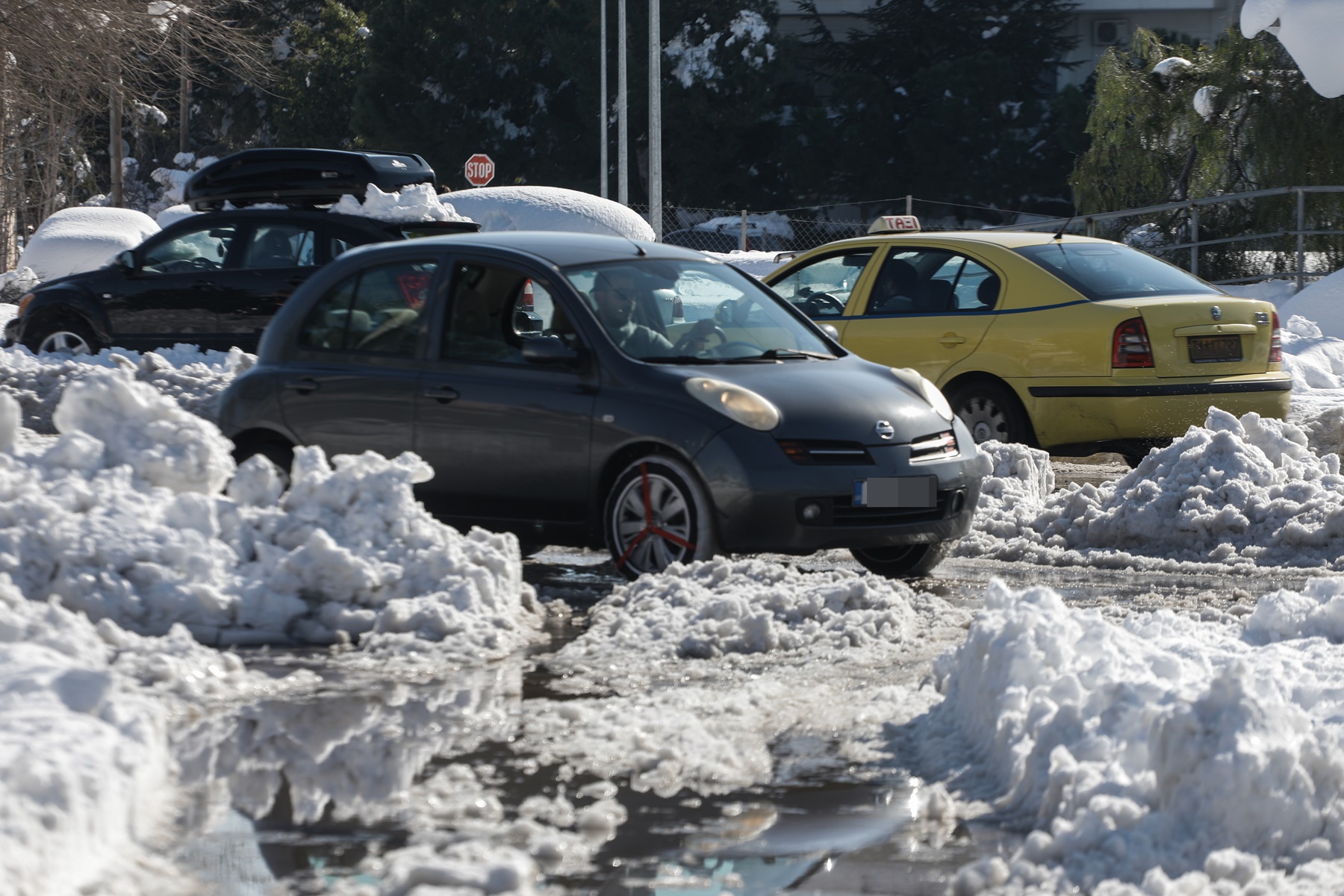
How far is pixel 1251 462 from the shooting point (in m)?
9.14

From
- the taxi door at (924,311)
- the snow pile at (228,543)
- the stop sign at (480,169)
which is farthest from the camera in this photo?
the stop sign at (480,169)

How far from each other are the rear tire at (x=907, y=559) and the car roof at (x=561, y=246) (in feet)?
5.28

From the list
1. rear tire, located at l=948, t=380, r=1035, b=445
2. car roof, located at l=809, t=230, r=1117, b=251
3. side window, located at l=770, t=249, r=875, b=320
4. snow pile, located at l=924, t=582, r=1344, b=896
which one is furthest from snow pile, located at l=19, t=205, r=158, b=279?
snow pile, located at l=924, t=582, r=1344, b=896

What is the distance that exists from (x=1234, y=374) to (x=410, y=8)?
4184 cm

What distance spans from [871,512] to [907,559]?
0.69m

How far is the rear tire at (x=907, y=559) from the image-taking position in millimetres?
8047

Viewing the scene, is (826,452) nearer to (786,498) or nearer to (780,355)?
(786,498)

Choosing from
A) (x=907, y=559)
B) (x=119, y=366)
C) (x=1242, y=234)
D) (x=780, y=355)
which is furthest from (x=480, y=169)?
(x=907, y=559)

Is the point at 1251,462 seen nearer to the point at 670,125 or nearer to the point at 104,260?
the point at 104,260

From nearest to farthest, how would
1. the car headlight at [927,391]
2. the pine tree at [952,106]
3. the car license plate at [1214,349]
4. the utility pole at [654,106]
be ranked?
the car headlight at [927,391]
the car license plate at [1214,349]
the utility pole at [654,106]
the pine tree at [952,106]

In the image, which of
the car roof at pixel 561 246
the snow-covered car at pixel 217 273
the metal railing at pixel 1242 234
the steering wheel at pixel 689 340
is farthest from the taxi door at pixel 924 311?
the metal railing at pixel 1242 234

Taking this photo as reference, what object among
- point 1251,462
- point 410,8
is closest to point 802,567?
point 1251,462

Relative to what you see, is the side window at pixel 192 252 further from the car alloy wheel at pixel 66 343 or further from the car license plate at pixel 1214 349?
the car license plate at pixel 1214 349

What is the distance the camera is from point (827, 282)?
39.3 ft
